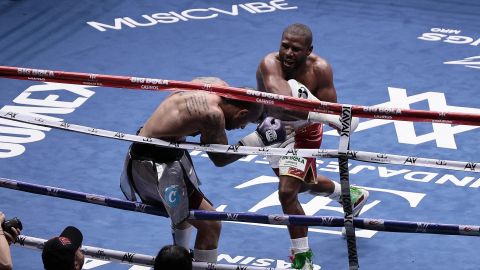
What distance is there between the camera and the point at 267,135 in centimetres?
558

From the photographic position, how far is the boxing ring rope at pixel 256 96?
4863mm

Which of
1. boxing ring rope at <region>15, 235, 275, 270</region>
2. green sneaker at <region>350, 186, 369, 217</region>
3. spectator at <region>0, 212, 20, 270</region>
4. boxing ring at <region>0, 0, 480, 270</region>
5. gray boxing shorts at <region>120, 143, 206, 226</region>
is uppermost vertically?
spectator at <region>0, 212, 20, 270</region>

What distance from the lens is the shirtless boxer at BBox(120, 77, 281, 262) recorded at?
5.45 meters

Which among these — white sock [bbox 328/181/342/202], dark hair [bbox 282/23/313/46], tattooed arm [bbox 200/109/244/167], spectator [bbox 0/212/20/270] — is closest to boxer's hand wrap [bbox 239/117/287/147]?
tattooed arm [bbox 200/109/244/167]

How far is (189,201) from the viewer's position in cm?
570

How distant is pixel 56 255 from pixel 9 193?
3251mm

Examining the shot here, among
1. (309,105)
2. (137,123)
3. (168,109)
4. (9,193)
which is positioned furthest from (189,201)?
(137,123)

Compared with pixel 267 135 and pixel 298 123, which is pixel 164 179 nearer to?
pixel 267 135

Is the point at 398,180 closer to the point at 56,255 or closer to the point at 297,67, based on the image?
the point at 297,67

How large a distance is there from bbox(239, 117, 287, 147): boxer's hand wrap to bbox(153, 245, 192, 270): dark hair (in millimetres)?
1436

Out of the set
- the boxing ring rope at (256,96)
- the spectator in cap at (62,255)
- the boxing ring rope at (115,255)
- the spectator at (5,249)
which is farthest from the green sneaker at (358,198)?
the spectator in cap at (62,255)

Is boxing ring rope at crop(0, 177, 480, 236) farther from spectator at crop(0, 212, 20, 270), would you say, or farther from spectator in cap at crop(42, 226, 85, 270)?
spectator in cap at crop(42, 226, 85, 270)

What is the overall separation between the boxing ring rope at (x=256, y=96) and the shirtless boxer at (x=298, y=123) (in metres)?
1.06

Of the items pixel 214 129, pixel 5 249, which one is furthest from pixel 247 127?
pixel 5 249
